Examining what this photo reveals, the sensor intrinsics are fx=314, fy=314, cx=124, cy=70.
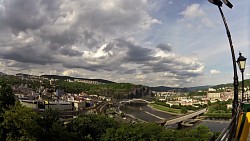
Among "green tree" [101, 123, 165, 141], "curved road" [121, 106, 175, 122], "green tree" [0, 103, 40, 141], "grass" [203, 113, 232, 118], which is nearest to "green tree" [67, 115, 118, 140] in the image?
"green tree" [101, 123, 165, 141]

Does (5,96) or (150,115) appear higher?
(5,96)

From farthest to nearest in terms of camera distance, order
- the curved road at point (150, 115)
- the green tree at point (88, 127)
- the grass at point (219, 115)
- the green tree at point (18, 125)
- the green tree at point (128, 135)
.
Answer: the curved road at point (150, 115)
the grass at point (219, 115)
the green tree at point (88, 127)
the green tree at point (128, 135)
the green tree at point (18, 125)

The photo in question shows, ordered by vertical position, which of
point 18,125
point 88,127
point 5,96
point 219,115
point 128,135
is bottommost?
point 219,115

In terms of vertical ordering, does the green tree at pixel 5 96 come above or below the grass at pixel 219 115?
above

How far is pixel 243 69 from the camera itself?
327 inches

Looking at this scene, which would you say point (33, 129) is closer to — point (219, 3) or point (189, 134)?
point (219, 3)

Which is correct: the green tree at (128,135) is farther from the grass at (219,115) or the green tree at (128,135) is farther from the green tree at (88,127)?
the grass at (219,115)

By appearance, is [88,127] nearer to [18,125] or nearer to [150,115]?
[18,125]

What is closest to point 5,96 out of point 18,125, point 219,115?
point 18,125

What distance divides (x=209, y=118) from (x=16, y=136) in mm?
97088

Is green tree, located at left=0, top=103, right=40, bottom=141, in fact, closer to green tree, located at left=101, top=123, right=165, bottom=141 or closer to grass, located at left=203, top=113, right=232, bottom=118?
green tree, located at left=101, top=123, right=165, bottom=141

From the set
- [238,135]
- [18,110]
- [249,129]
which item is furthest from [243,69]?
[18,110]

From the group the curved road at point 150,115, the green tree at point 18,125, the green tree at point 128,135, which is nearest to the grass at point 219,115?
the curved road at point 150,115

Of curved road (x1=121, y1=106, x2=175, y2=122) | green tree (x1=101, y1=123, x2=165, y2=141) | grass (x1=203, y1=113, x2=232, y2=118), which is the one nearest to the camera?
green tree (x1=101, y1=123, x2=165, y2=141)
